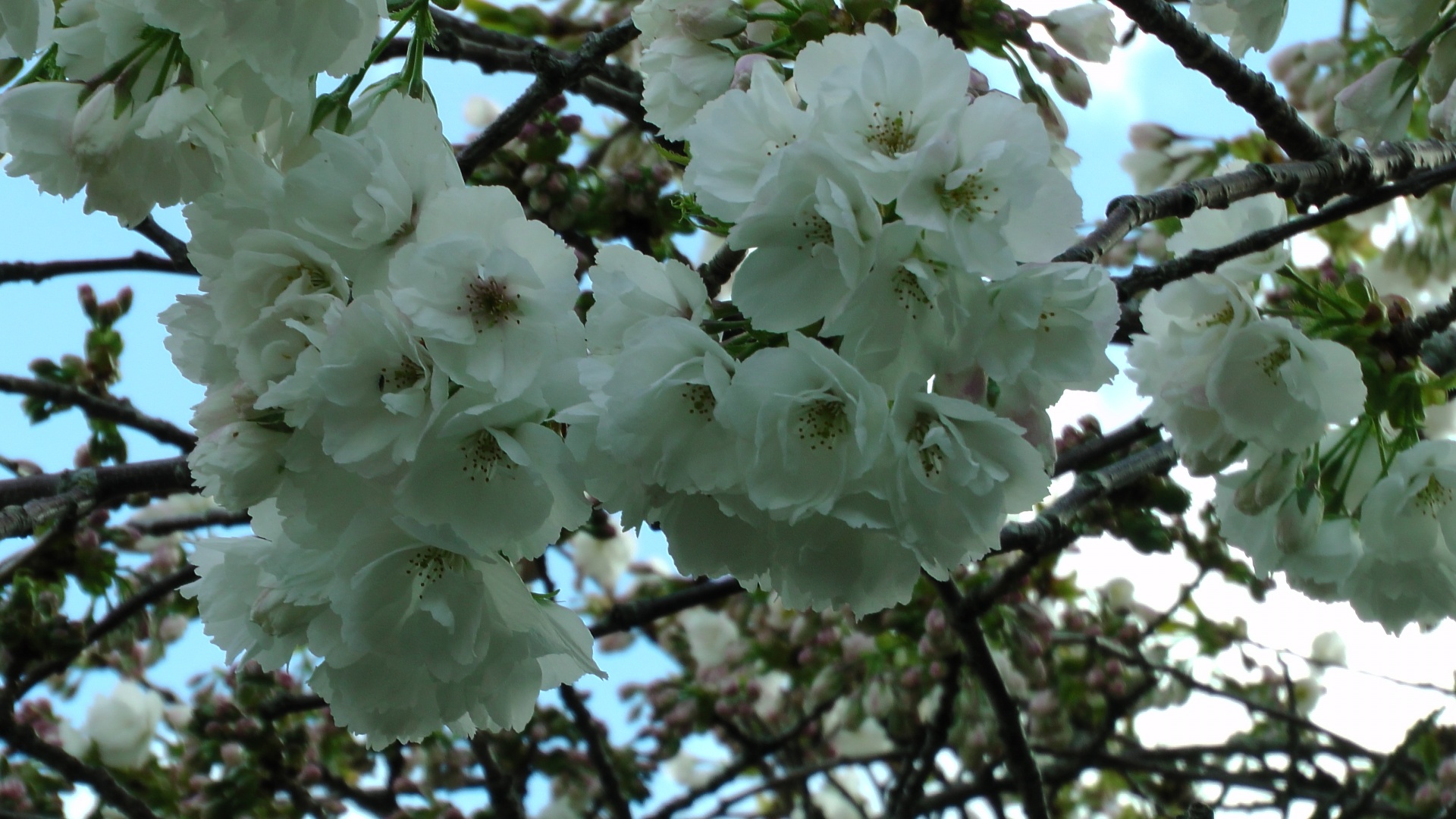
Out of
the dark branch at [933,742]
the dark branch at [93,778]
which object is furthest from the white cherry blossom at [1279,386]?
the dark branch at [93,778]

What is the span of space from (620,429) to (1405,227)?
3.73 metres

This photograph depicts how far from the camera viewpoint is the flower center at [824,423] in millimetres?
888

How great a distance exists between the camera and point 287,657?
1172 millimetres

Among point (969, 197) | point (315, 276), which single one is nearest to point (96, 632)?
point (315, 276)

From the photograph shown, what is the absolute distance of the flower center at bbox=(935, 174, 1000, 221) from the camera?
0.88 m

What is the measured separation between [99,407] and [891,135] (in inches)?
91.2

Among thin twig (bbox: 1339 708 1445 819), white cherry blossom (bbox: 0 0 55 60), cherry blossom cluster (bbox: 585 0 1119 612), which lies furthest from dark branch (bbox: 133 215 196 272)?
thin twig (bbox: 1339 708 1445 819)

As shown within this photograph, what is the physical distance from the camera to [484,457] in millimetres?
963

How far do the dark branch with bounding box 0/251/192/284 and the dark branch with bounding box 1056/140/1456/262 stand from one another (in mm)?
2205

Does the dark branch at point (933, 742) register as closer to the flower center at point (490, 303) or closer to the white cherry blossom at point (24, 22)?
the flower center at point (490, 303)

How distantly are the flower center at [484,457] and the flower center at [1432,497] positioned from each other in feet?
4.73

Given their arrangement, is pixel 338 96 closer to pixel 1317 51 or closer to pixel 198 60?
pixel 198 60

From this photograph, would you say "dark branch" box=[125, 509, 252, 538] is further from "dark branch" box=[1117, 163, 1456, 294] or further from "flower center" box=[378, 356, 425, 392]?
"dark branch" box=[1117, 163, 1456, 294]

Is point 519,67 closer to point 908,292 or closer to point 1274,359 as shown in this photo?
point 1274,359
